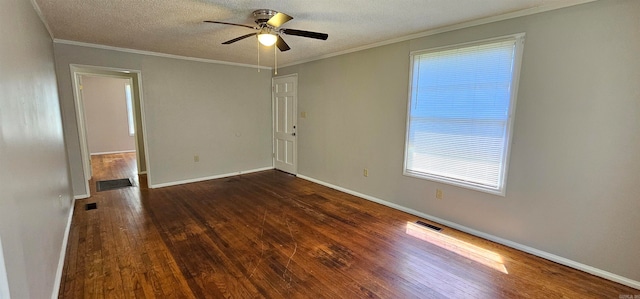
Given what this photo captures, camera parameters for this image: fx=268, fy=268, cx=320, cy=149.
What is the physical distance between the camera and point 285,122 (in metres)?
5.66

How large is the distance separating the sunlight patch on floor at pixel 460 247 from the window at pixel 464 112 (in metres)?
0.61

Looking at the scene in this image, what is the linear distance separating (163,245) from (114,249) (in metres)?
0.44

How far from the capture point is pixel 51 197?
7.32 feet

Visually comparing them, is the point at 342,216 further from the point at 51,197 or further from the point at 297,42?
the point at 51,197

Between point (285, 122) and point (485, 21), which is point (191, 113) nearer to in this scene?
point (285, 122)

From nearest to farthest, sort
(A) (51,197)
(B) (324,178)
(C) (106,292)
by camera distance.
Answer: (C) (106,292) → (A) (51,197) → (B) (324,178)

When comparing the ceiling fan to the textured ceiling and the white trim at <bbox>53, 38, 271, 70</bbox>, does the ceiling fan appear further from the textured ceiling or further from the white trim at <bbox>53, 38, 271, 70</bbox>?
the white trim at <bbox>53, 38, 271, 70</bbox>

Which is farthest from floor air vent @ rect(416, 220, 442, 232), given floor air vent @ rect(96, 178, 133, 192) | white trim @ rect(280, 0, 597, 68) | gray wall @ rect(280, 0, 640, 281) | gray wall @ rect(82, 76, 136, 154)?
gray wall @ rect(82, 76, 136, 154)

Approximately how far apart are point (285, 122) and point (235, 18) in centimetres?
303

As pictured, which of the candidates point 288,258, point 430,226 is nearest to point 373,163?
point 430,226

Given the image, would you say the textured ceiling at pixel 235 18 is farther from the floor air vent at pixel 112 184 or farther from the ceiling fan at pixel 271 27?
the floor air vent at pixel 112 184

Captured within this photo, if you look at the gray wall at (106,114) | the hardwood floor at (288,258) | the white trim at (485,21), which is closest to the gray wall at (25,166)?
the hardwood floor at (288,258)

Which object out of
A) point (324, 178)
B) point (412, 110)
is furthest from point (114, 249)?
point (412, 110)

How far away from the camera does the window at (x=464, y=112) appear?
2.66 metres
